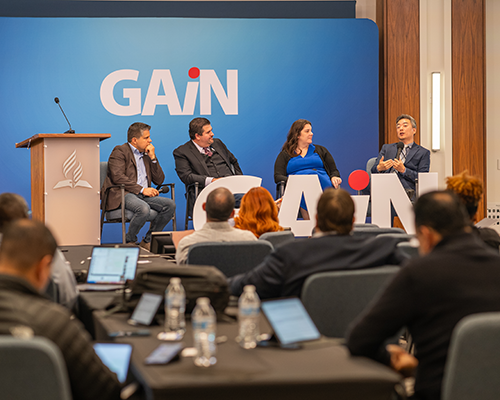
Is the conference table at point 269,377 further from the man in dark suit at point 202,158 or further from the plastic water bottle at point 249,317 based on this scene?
the man in dark suit at point 202,158

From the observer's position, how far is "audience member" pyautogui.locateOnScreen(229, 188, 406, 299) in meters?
2.18

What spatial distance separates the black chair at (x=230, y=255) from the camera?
9.87ft

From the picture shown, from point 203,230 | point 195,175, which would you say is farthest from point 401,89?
point 203,230

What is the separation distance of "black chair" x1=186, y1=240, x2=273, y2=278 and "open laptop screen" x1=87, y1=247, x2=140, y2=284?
32cm

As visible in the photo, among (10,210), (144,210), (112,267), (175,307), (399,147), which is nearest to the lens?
(175,307)

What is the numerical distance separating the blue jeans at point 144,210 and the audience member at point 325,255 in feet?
13.6

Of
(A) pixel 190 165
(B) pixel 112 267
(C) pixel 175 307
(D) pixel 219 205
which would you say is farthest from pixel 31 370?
(A) pixel 190 165

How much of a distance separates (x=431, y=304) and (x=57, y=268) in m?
1.56

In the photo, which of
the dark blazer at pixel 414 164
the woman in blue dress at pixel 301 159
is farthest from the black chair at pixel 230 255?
the dark blazer at pixel 414 164

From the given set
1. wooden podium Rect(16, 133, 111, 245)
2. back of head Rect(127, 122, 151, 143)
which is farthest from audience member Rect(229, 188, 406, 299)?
back of head Rect(127, 122, 151, 143)

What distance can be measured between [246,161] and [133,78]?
6.19ft

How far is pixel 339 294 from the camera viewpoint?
2.11 meters

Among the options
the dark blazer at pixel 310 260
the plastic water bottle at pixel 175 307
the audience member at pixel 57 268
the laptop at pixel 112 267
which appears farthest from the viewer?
the laptop at pixel 112 267

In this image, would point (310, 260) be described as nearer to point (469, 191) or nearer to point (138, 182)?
point (469, 191)
